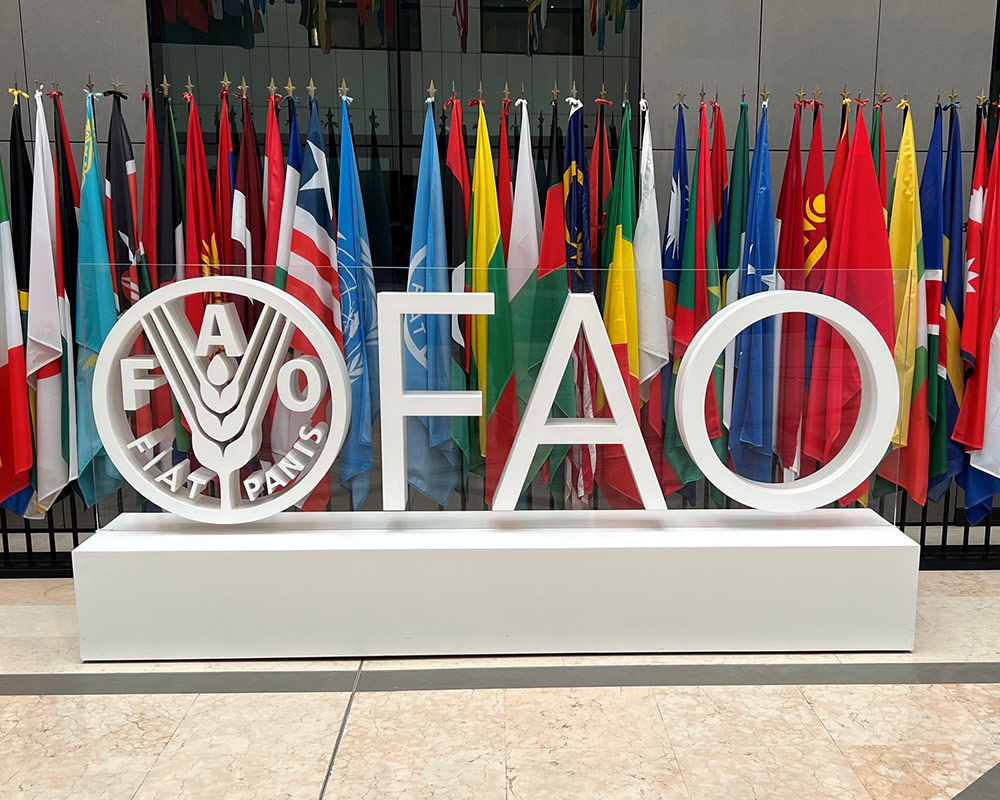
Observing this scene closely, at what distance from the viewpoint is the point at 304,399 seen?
2.14 meters

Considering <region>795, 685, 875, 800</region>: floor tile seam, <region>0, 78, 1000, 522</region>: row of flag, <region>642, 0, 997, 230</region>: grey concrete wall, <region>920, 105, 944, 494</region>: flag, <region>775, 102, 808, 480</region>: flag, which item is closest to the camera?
<region>795, 685, 875, 800</region>: floor tile seam

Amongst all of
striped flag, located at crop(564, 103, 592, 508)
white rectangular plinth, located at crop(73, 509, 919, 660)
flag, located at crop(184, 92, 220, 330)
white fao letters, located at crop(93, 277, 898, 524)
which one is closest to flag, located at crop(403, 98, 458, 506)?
white fao letters, located at crop(93, 277, 898, 524)

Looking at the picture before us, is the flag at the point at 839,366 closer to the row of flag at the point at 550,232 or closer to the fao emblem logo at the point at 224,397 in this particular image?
the row of flag at the point at 550,232

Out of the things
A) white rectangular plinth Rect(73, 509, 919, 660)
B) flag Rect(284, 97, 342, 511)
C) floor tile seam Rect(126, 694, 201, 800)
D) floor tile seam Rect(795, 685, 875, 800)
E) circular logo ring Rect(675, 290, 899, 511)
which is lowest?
floor tile seam Rect(126, 694, 201, 800)

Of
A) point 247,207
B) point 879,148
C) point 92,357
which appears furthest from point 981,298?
point 92,357

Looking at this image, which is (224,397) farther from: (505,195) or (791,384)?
(791,384)

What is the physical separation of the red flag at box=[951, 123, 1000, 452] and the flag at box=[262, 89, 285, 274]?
251cm

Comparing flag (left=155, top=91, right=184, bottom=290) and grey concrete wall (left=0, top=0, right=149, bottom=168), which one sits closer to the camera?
flag (left=155, top=91, right=184, bottom=290)

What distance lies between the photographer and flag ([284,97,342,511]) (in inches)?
85.3

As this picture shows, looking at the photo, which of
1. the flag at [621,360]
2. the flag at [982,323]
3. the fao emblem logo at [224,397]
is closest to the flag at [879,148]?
the flag at [982,323]

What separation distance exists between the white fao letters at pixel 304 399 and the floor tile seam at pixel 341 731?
1.51 feet

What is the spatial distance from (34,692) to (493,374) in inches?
58.4

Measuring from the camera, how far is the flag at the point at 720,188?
290 centimetres

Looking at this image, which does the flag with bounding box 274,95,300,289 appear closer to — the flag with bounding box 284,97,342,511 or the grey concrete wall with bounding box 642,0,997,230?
the flag with bounding box 284,97,342,511
